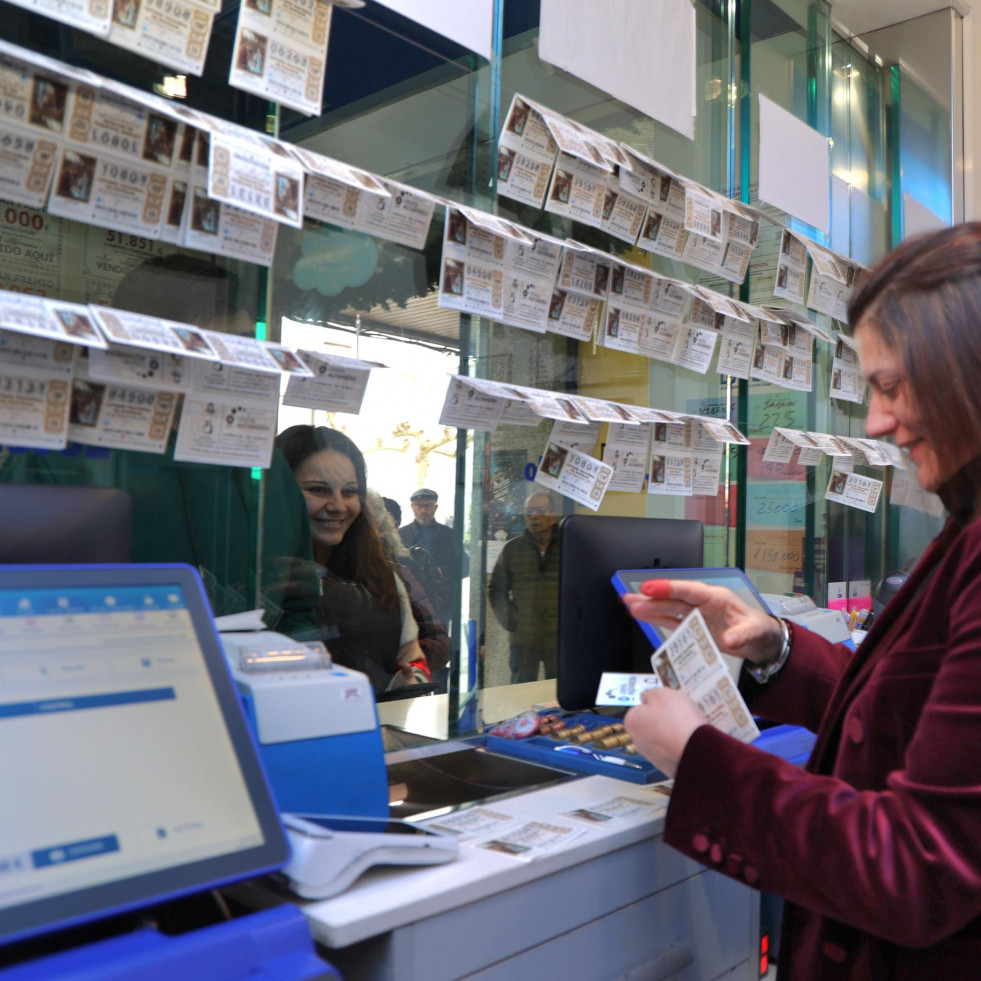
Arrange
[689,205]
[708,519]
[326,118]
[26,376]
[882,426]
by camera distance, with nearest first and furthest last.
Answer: [882,426] < [26,376] < [326,118] < [689,205] < [708,519]

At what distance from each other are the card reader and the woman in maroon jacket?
11.0 inches

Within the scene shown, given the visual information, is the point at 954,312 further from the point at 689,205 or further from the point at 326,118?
the point at 689,205

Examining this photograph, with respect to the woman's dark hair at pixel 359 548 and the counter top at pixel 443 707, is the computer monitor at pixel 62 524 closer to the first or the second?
the woman's dark hair at pixel 359 548

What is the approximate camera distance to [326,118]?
1.67 meters

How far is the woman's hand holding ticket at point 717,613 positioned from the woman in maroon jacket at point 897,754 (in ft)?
0.88

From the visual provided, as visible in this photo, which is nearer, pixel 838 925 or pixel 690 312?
pixel 838 925

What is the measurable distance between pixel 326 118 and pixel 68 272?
542 millimetres

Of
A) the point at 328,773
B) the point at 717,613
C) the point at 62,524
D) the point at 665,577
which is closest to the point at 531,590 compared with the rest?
the point at 665,577

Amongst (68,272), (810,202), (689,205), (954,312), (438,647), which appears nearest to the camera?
(954,312)

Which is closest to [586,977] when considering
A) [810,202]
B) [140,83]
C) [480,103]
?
[140,83]

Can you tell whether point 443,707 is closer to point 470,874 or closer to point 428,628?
point 428,628

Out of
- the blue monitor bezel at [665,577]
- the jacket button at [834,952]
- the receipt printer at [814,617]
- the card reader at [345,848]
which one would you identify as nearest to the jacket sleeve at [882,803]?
the jacket button at [834,952]

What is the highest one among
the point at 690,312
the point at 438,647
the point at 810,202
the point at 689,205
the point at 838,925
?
the point at 810,202

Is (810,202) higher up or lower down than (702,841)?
higher up
